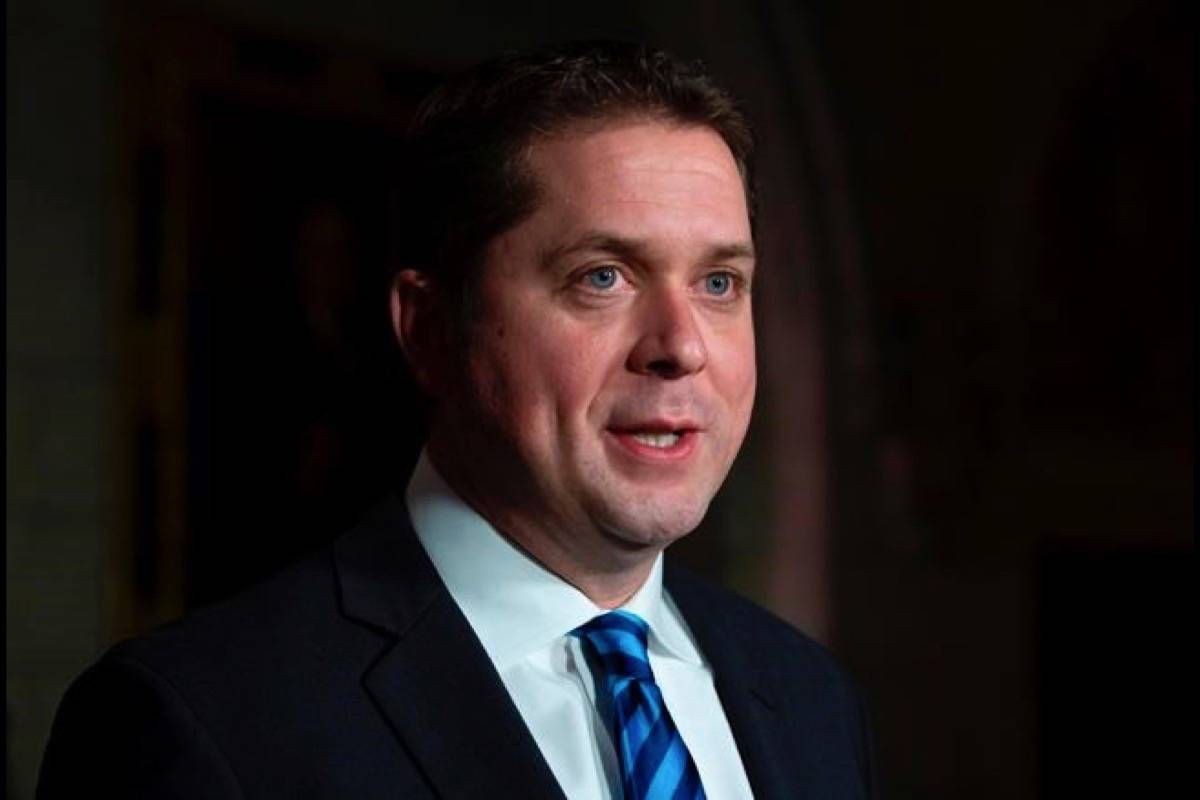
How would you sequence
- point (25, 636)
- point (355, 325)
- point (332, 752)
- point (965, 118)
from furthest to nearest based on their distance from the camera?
point (965, 118) → point (355, 325) → point (25, 636) → point (332, 752)

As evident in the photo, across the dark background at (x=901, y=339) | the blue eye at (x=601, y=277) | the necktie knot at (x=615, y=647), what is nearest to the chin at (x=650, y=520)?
the necktie knot at (x=615, y=647)

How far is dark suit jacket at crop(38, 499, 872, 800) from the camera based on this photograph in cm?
177

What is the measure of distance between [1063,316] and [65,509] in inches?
124

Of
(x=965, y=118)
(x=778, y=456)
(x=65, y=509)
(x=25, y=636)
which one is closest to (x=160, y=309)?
(x=65, y=509)

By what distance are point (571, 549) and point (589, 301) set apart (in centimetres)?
27

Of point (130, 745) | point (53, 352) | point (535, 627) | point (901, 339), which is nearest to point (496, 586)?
point (535, 627)

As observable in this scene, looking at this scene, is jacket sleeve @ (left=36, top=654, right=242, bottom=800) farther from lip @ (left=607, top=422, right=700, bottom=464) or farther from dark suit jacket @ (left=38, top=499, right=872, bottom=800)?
lip @ (left=607, top=422, right=700, bottom=464)

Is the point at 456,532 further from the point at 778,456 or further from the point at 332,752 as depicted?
the point at 778,456

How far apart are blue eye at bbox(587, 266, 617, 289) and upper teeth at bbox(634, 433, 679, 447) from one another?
16 cm

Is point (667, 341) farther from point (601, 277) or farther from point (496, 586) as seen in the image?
point (496, 586)

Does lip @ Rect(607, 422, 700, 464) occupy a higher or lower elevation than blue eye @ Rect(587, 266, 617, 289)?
lower

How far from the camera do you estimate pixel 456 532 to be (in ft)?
6.66

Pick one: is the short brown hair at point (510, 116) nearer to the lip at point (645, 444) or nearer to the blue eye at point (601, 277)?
the blue eye at point (601, 277)

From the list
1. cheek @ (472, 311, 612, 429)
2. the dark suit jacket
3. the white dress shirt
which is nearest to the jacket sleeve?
the dark suit jacket
